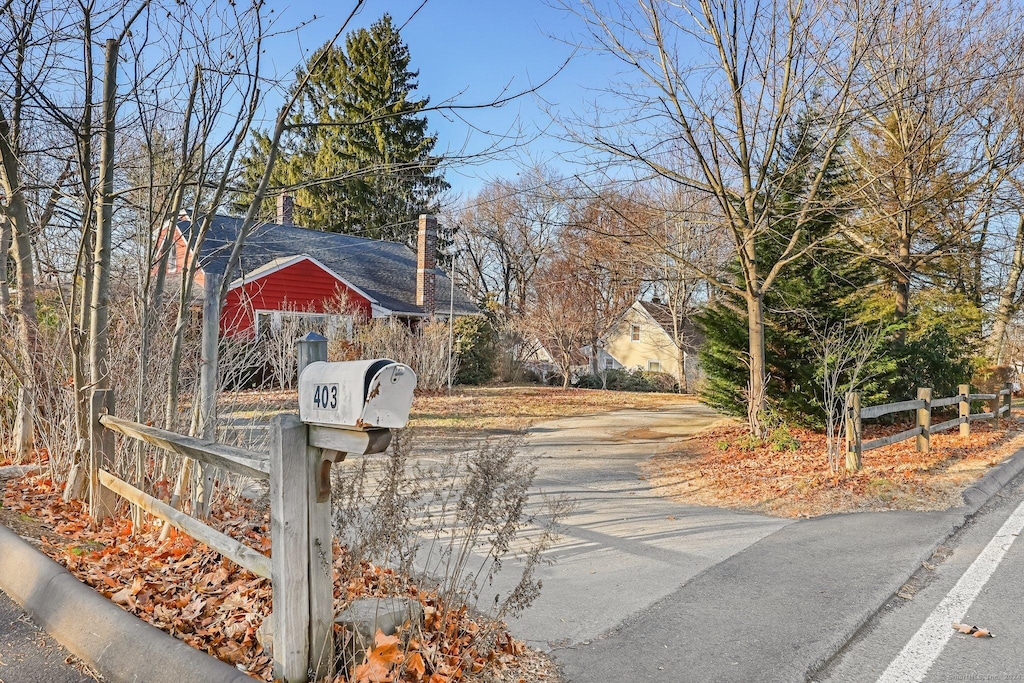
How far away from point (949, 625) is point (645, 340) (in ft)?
122

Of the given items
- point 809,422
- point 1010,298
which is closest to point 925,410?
point 809,422

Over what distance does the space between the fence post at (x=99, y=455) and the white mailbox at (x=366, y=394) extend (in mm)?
3199

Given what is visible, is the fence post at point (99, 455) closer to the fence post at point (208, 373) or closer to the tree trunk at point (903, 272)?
the fence post at point (208, 373)

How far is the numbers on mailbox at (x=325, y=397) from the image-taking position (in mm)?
2479

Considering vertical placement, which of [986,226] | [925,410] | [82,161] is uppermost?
[986,226]

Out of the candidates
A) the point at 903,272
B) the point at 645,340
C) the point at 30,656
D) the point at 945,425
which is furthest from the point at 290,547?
the point at 645,340

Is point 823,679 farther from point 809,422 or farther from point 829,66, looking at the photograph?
point 829,66

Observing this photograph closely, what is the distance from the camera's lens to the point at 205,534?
10.8ft

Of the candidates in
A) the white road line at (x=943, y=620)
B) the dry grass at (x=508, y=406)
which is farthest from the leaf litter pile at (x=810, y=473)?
the dry grass at (x=508, y=406)

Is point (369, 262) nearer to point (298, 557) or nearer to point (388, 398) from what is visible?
point (298, 557)

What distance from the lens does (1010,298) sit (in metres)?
21.9

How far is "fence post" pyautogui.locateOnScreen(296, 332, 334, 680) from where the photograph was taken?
107 inches

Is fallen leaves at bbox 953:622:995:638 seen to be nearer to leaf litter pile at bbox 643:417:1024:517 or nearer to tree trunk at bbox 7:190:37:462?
leaf litter pile at bbox 643:417:1024:517

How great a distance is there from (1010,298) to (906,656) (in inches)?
908
